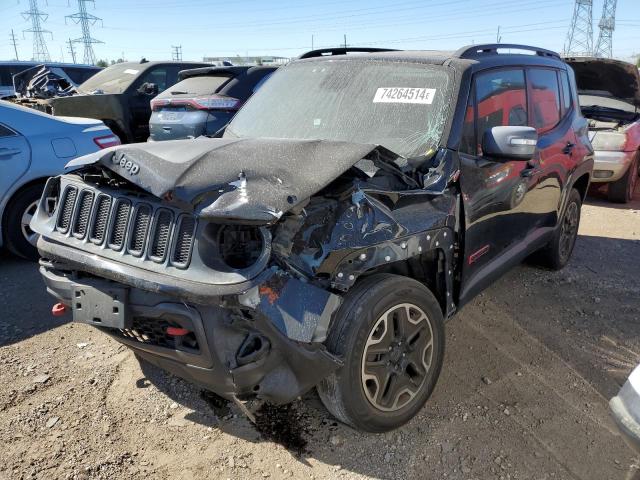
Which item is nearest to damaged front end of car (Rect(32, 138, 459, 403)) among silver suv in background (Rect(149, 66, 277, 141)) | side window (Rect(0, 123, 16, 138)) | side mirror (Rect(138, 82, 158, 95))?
side window (Rect(0, 123, 16, 138))

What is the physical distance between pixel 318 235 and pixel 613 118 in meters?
7.76

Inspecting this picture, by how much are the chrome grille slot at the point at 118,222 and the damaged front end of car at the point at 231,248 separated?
1cm

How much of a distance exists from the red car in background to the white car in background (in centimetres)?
685

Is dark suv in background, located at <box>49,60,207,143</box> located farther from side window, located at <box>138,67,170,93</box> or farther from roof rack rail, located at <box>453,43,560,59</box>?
roof rack rail, located at <box>453,43,560,59</box>

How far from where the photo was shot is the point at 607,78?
8.05 meters

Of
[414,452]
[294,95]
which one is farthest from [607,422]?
[294,95]

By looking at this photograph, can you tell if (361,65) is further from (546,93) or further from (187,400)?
(187,400)

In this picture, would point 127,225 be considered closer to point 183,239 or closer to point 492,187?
point 183,239

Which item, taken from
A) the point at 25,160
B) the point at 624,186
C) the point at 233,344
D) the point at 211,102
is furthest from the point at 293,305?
the point at 624,186

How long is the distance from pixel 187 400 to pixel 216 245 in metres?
1.26

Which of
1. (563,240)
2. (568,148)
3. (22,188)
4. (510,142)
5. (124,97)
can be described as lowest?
(563,240)

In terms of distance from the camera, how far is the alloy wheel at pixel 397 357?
2.55 meters

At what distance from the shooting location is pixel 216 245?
2.21 m

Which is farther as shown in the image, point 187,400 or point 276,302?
point 187,400
